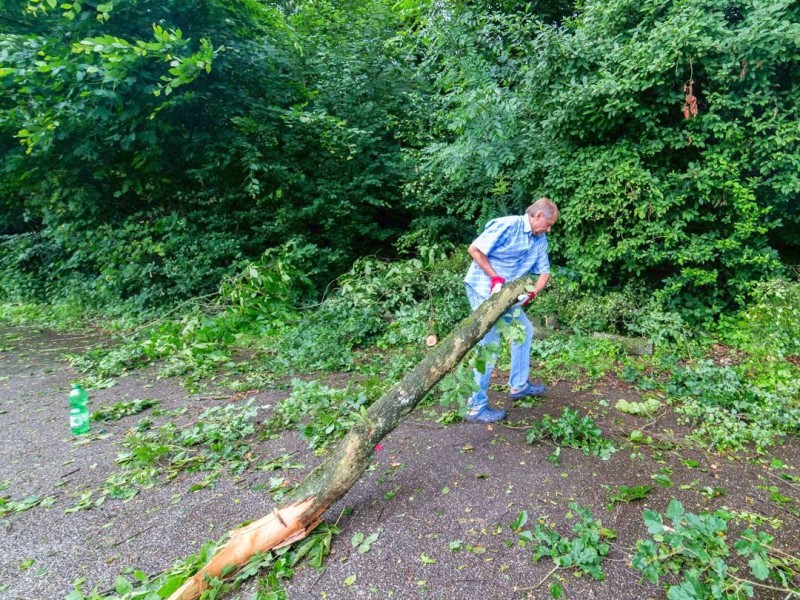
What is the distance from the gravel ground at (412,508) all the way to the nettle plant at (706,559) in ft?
0.41

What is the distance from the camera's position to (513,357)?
3.62 metres

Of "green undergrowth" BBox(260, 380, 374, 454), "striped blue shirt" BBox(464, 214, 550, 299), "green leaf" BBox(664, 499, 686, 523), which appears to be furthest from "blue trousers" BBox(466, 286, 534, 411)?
"green leaf" BBox(664, 499, 686, 523)

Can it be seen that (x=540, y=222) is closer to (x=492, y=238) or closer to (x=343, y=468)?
(x=492, y=238)

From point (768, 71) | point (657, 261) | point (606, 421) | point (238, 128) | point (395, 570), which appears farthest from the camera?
point (238, 128)

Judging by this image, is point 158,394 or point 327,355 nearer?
point 158,394

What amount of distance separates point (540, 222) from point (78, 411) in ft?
13.3

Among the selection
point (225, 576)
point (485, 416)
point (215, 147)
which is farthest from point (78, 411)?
point (215, 147)

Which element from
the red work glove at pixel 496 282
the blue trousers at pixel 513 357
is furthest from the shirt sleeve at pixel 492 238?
the blue trousers at pixel 513 357

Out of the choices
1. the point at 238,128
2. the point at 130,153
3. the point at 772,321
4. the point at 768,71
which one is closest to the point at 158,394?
the point at 238,128

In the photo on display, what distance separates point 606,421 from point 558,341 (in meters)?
1.74

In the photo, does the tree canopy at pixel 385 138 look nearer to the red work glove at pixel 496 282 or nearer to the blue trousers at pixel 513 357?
the blue trousers at pixel 513 357

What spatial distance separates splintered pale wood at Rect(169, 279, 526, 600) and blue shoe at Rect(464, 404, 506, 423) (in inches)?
37.5

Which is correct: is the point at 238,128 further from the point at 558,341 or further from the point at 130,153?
the point at 558,341

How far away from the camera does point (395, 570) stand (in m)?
1.98
